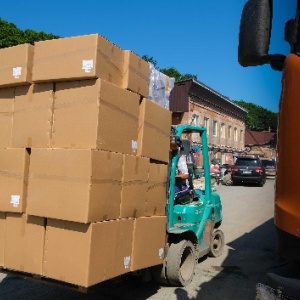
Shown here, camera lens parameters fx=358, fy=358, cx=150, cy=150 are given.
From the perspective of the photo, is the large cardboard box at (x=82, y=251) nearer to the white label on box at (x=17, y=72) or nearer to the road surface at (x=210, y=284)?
the road surface at (x=210, y=284)

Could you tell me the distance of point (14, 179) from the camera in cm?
372

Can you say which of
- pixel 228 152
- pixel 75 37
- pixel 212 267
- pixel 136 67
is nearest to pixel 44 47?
pixel 75 37

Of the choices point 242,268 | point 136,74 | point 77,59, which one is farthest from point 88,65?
point 242,268

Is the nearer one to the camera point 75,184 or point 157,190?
point 75,184

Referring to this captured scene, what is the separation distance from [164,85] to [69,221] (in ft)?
8.07

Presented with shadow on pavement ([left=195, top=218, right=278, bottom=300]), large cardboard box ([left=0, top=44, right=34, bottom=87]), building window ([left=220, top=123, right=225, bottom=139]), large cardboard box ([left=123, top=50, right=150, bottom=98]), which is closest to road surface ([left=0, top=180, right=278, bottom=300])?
shadow on pavement ([left=195, top=218, right=278, bottom=300])

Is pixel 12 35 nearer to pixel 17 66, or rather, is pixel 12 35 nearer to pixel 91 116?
pixel 17 66

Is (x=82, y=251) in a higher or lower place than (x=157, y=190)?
lower

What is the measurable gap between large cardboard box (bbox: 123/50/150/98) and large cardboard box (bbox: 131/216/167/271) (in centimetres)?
147

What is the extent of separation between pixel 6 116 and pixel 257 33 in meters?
2.90

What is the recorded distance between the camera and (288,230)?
205cm

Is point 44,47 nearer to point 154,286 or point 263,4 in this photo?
point 263,4

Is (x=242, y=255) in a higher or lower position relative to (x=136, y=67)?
lower

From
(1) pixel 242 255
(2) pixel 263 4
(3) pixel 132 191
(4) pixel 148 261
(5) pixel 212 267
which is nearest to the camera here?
(2) pixel 263 4
